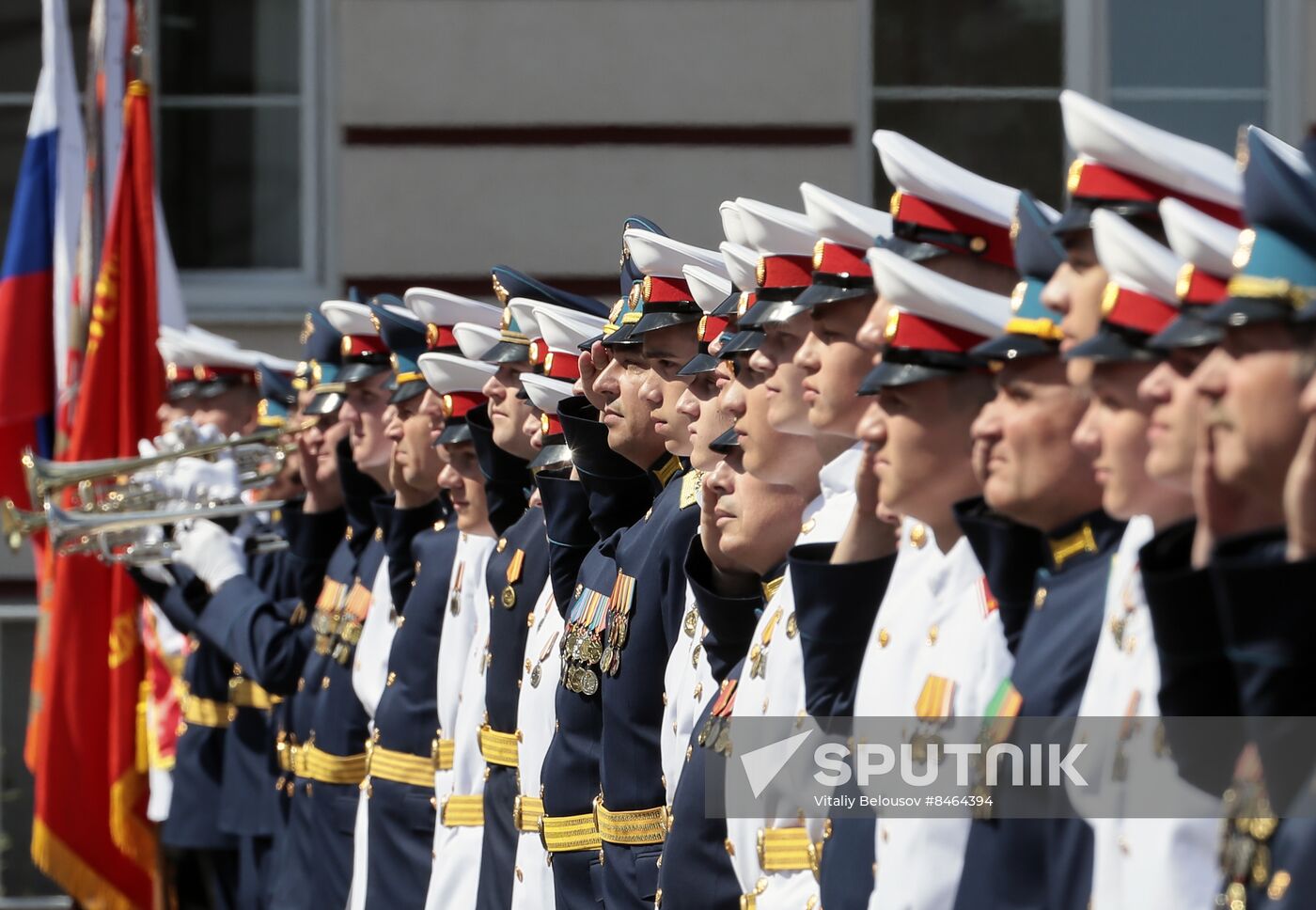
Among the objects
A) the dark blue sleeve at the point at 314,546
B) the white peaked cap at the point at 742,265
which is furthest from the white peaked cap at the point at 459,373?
the white peaked cap at the point at 742,265

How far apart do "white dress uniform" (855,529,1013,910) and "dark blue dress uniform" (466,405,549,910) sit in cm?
256

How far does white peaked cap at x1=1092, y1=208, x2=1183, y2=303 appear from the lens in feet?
10.5

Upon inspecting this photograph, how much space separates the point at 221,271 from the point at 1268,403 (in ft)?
29.6

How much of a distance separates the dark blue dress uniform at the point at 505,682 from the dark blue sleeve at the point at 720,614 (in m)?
1.60

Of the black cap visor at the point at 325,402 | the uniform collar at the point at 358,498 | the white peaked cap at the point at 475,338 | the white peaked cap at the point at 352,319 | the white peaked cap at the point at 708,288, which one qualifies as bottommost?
the uniform collar at the point at 358,498

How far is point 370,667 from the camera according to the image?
297 inches

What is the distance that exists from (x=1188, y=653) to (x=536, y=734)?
10.5ft

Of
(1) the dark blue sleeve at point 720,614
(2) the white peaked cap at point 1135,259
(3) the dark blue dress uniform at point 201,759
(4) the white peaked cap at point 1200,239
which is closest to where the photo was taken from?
(4) the white peaked cap at point 1200,239

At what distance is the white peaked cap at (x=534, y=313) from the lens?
6.19 meters

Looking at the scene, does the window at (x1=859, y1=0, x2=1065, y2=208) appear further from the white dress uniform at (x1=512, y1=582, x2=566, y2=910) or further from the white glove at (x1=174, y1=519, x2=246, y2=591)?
the white dress uniform at (x1=512, y1=582, x2=566, y2=910)

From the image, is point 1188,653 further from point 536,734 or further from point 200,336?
point 200,336

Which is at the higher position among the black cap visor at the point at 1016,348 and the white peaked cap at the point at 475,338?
the black cap visor at the point at 1016,348

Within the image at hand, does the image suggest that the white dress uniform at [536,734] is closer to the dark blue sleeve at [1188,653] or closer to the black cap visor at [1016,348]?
the black cap visor at [1016,348]

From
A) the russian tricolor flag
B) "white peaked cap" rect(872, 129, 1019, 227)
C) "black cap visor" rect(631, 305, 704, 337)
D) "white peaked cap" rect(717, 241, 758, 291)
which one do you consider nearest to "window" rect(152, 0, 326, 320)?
the russian tricolor flag
